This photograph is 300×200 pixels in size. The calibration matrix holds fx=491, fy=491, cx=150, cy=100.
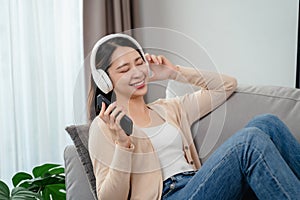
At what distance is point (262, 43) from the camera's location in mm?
2318

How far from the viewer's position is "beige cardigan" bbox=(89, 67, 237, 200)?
4.72 ft

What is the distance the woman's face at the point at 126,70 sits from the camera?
135 cm

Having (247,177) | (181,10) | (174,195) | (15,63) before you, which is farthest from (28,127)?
(247,177)

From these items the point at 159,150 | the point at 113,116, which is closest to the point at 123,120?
the point at 113,116

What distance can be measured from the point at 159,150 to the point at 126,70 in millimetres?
360

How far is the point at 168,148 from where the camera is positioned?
1.63 meters

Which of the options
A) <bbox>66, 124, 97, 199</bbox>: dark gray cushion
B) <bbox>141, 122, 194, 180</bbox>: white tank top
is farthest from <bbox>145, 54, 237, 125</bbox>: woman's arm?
<bbox>66, 124, 97, 199</bbox>: dark gray cushion

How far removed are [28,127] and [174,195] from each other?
117cm

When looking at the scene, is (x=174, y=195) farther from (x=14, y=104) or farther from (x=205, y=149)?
(x=14, y=104)

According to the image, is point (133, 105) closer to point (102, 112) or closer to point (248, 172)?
point (102, 112)

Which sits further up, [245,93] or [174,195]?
[245,93]

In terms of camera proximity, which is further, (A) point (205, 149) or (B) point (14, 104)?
(B) point (14, 104)

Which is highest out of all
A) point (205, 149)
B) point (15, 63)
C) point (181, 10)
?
point (181, 10)

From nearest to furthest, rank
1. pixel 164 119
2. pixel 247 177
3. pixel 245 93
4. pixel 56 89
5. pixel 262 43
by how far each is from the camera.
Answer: pixel 247 177, pixel 164 119, pixel 245 93, pixel 262 43, pixel 56 89
